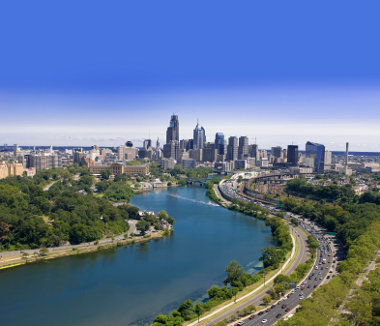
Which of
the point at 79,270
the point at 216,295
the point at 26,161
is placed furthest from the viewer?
the point at 26,161

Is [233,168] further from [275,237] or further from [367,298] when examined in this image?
[367,298]

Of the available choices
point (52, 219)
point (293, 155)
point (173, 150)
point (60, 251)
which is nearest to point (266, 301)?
point (60, 251)

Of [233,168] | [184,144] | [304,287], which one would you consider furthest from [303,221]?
[184,144]

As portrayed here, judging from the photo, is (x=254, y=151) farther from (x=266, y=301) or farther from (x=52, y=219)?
(x=266, y=301)

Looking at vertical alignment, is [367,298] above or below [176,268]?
above

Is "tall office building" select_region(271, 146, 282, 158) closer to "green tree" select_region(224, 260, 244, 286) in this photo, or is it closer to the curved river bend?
the curved river bend

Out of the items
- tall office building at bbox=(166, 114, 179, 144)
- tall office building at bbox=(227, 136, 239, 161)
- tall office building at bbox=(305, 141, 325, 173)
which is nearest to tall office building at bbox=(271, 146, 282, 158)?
tall office building at bbox=(227, 136, 239, 161)

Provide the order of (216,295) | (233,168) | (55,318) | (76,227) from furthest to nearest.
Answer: (233,168) < (76,227) < (216,295) < (55,318)
